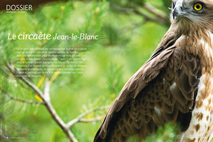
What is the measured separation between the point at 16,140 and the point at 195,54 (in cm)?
113

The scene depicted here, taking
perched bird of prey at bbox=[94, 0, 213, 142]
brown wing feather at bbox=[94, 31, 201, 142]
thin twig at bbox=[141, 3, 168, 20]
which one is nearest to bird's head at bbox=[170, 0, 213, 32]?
perched bird of prey at bbox=[94, 0, 213, 142]

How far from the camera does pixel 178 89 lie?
1931mm

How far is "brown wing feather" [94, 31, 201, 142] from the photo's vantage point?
1.92 metres

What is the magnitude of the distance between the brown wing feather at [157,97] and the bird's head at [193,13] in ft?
0.38

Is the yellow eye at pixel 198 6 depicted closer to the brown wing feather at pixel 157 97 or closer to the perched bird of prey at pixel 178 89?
the perched bird of prey at pixel 178 89

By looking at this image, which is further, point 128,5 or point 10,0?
point 128,5

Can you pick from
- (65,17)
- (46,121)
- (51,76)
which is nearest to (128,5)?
(65,17)

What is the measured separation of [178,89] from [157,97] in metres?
0.12

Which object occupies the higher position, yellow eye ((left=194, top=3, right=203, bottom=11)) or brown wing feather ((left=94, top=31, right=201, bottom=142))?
yellow eye ((left=194, top=3, right=203, bottom=11))

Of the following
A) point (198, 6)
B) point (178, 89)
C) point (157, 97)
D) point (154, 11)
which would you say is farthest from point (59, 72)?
point (154, 11)

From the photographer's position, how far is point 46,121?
5.32m

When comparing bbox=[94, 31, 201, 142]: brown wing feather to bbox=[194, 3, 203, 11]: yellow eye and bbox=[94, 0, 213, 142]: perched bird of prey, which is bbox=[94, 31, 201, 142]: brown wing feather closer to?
bbox=[94, 0, 213, 142]: perched bird of prey

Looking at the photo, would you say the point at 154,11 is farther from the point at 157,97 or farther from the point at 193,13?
the point at 157,97

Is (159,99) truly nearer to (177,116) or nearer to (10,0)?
(177,116)
